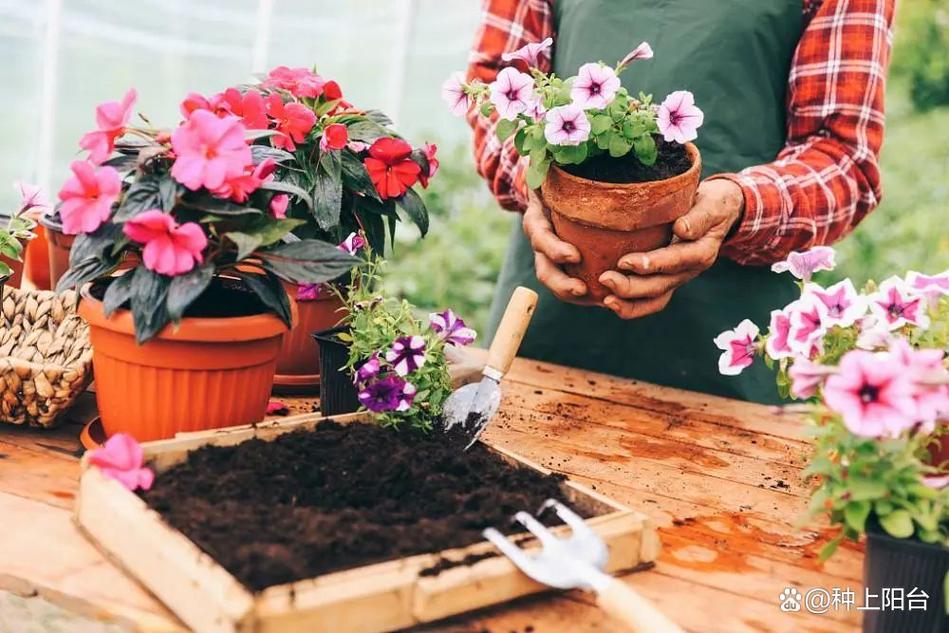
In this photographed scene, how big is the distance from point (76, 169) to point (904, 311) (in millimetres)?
1045

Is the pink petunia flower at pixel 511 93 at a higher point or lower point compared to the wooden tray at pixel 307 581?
higher

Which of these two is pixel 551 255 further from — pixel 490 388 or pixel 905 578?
pixel 905 578

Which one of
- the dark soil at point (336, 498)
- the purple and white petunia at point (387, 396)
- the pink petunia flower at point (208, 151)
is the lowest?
the dark soil at point (336, 498)

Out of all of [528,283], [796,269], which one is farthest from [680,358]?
[796,269]

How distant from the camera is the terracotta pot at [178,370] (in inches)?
51.7

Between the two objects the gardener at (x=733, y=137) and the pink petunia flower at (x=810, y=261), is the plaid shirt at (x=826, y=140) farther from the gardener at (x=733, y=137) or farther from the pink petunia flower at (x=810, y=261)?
the pink petunia flower at (x=810, y=261)

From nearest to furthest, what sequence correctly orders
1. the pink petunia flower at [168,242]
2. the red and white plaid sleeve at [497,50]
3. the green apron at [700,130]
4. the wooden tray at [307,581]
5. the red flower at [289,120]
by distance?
the wooden tray at [307,581] < the pink petunia flower at [168,242] < the red flower at [289,120] < the green apron at [700,130] < the red and white plaid sleeve at [497,50]

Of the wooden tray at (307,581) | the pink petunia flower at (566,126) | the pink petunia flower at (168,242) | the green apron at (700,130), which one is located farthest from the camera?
the green apron at (700,130)

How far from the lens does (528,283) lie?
2.36m

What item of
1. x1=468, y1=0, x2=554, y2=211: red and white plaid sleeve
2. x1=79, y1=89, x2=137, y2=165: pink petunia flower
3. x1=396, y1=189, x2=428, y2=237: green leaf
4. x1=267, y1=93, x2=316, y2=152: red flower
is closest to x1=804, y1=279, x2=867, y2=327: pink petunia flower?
x1=396, y1=189, x2=428, y2=237: green leaf

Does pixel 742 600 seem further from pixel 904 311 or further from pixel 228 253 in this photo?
pixel 228 253

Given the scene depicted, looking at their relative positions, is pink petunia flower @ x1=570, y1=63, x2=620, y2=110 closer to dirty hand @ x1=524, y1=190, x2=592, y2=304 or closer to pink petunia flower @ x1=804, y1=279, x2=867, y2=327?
dirty hand @ x1=524, y1=190, x2=592, y2=304

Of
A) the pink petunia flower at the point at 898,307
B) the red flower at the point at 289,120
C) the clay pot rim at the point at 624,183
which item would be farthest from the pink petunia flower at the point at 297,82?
the pink petunia flower at the point at 898,307

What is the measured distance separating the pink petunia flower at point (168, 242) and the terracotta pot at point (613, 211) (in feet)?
2.03
